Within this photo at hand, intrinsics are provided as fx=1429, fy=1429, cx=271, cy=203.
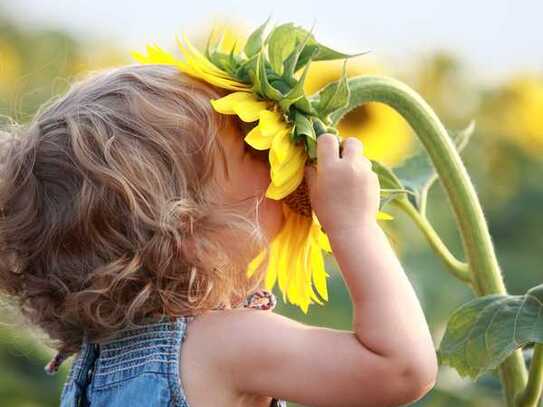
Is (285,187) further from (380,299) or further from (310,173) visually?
(380,299)

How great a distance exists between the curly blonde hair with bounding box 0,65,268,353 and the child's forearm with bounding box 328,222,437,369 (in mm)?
129

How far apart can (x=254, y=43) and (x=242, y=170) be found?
0.46 ft

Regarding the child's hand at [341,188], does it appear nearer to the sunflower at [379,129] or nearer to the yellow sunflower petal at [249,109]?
the yellow sunflower petal at [249,109]

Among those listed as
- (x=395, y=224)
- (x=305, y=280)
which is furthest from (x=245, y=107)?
(x=395, y=224)

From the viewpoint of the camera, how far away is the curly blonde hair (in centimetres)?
153

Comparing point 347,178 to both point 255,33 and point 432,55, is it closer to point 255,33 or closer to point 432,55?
point 255,33

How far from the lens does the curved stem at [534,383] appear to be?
1.62 metres

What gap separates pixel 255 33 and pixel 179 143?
145 millimetres

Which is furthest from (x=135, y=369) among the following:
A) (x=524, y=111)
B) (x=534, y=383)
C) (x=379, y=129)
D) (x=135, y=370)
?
(x=524, y=111)

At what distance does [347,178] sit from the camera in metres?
1.49

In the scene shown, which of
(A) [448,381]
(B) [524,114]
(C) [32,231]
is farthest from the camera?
(B) [524,114]

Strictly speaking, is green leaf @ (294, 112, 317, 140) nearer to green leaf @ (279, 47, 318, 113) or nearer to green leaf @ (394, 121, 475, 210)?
green leaf @ (279, 47, 318, 113)

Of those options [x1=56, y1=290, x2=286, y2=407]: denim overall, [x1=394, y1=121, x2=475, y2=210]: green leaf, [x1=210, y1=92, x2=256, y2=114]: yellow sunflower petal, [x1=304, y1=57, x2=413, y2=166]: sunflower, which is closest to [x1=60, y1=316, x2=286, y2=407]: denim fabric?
[x1=56, y1=290, x2=286, y2=407]: denim overall

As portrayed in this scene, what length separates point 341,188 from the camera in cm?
149
